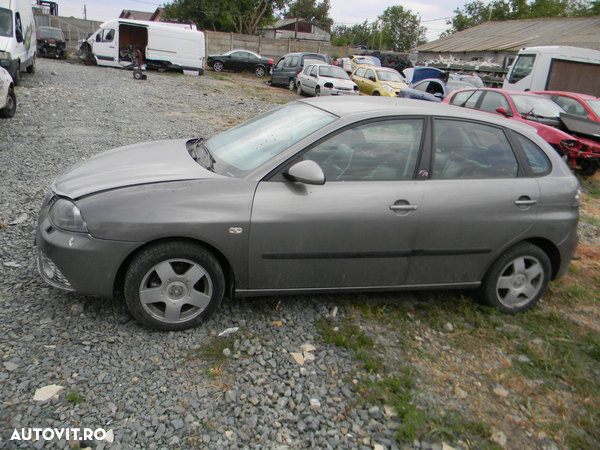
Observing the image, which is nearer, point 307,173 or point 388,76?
point 307,173

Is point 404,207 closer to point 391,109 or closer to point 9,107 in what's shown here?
point 391,109

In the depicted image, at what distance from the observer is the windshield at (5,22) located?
12.2m

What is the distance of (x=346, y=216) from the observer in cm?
322

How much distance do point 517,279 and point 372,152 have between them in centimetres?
162

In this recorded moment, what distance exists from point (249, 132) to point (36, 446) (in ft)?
8.60

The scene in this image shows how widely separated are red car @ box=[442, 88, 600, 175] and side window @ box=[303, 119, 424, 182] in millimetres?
5963

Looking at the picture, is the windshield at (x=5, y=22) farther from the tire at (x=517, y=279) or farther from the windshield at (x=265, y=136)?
the tire at (x=517, y=279)

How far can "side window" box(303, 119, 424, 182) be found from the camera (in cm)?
332

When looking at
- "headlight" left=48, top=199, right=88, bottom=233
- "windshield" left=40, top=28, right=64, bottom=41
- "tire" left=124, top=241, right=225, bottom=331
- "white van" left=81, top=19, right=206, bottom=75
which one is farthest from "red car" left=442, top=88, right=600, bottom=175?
"windshield" left=40, top=28, right=64, bottom=41

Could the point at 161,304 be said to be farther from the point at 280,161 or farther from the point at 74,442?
the point at 280,161

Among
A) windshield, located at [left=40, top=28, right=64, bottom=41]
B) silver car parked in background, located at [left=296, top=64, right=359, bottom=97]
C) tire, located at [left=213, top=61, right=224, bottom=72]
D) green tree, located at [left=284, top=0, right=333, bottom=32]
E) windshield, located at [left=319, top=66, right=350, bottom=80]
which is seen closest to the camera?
silver car parked in background, located at [left=296, top=64, right=359, bottom=97]

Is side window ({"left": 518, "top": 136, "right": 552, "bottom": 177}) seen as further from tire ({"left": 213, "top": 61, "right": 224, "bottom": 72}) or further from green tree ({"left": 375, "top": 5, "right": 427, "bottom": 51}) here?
green tree ({"left": 375, "top": 5, "right": 427, "bottom": 51})

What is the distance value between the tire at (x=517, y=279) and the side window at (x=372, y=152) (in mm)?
1097

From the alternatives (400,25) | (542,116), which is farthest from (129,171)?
(400,25)
